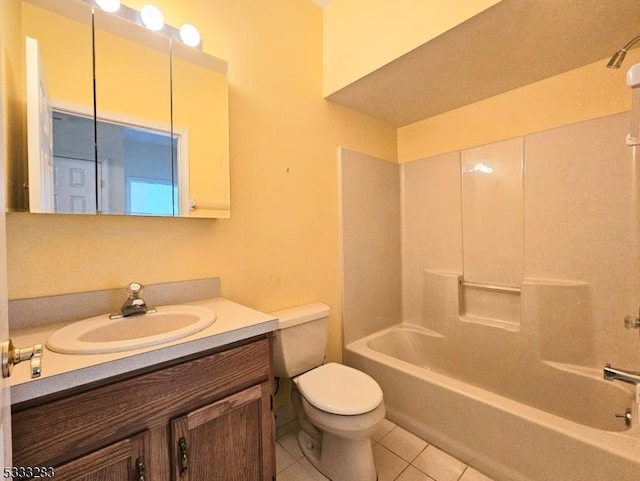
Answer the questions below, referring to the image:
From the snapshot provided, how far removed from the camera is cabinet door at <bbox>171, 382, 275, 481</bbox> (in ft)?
2.84

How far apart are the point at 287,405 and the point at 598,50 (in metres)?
2.59

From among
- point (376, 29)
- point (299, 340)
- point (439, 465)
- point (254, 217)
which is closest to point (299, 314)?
point (299, 340)

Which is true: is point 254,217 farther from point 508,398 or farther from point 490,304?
point 508,398

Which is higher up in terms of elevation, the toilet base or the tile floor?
the toilet base

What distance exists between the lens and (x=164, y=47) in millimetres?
1245

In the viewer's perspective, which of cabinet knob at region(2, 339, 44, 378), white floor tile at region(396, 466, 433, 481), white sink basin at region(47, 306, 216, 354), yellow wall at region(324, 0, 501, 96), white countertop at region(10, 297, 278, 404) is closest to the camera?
cabinet knob at region(2, 339, 44, 378)

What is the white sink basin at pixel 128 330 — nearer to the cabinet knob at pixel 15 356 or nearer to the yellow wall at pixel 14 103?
the cabinet knob at pixel 15 356

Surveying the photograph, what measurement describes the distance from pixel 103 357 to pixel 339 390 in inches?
38.7

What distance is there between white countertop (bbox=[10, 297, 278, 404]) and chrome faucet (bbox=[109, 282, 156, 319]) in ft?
0.63

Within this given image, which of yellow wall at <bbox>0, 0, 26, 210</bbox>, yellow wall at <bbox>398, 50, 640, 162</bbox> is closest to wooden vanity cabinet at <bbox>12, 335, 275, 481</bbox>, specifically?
yellow wall at <bbox>0, 0, 26, 210</bbox>

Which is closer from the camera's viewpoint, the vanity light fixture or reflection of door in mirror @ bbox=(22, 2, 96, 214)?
reflection of door in mirror @ bbox=(22, 2, 96, 214)

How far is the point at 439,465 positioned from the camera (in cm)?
145

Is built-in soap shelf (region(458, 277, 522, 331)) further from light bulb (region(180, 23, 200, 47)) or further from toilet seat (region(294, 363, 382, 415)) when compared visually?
light bulb (region(180, 23, 200, 47))

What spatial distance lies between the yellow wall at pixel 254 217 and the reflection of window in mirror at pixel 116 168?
77 millimetres
